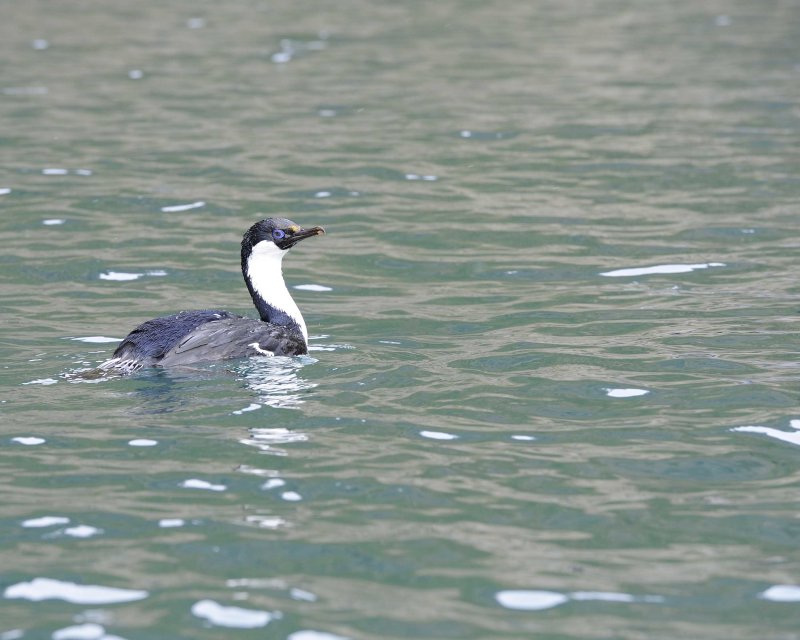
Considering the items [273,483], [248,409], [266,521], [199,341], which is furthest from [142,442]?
[199,341]

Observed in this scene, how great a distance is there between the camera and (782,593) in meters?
7.16

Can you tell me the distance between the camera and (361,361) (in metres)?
11.0

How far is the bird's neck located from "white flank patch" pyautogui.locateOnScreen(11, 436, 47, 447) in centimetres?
277

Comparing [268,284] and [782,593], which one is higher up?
[268,284]

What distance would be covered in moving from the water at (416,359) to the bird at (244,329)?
216 millimetres

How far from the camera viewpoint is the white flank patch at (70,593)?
23.1ft

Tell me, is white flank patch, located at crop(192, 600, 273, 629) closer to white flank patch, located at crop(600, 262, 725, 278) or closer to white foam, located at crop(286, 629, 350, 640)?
white foam, located at crop(286, 629, 350, 640)

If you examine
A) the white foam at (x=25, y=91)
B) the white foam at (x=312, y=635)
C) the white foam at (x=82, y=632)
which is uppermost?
the white foam at (x=25, y=91)

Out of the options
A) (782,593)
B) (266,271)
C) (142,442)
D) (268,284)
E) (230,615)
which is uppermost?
(266,271)

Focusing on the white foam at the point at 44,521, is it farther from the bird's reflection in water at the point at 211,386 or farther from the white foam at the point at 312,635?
the white foam at the point at 312,635

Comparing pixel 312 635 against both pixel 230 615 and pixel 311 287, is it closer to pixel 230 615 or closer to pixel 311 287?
pixel 230 615

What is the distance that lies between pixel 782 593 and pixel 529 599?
1265 millimetres

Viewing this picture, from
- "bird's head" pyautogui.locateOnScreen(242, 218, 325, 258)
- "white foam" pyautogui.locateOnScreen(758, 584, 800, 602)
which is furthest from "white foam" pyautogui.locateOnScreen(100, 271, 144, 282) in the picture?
"white foam" pyautogui.locateOnScreen(758, 584, 800, 602)

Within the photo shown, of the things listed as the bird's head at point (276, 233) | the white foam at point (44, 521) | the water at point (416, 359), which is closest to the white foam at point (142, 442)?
the water at point (416, 359)
